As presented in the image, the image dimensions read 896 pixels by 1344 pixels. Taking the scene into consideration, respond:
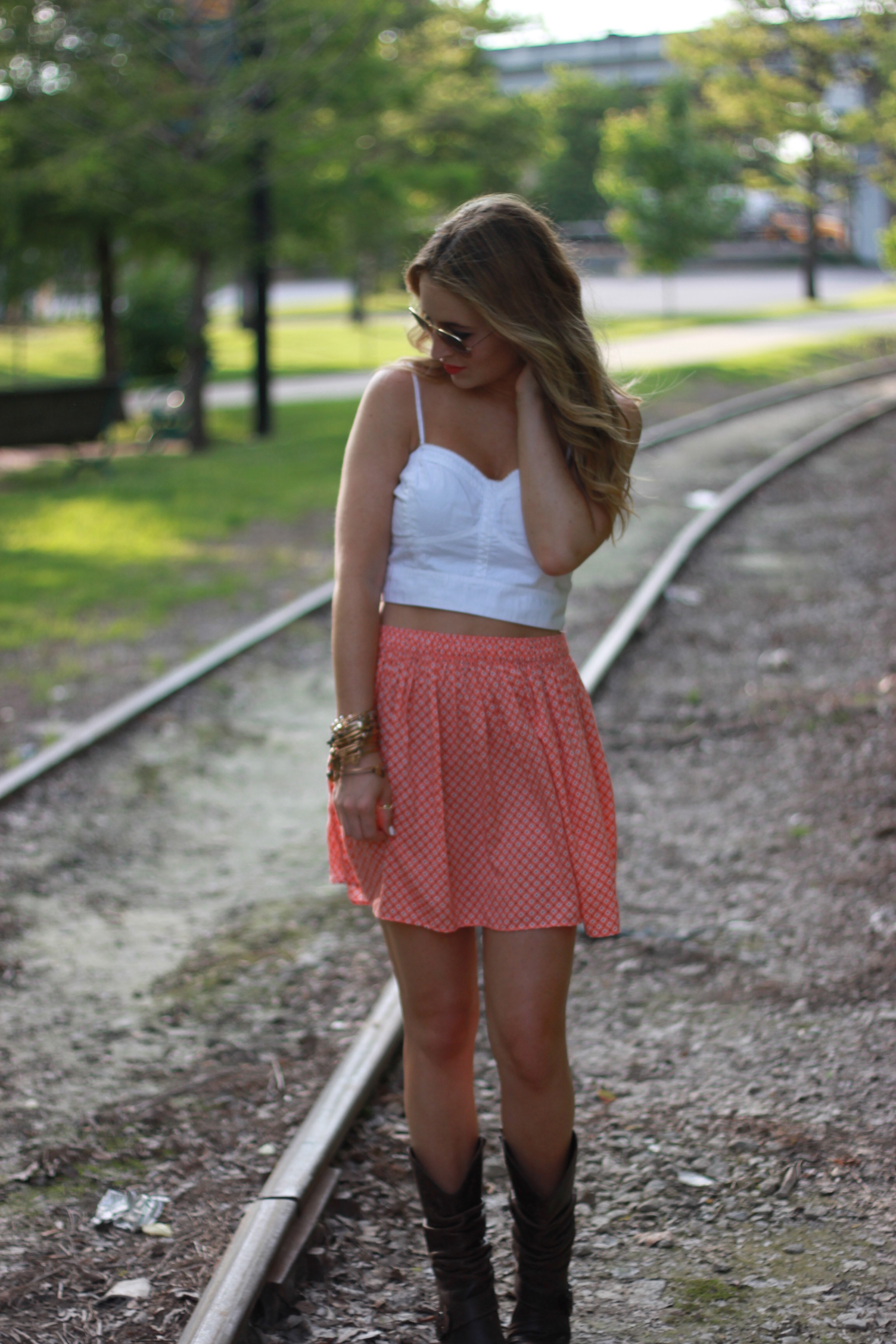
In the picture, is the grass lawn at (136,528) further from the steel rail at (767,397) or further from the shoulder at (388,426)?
the shoulder at (388,426)

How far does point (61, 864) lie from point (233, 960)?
3.61 ft

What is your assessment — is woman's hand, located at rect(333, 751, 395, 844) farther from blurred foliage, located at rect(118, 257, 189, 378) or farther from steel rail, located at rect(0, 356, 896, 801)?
blurred foliage, located at rect(118, 257, 189, 378)

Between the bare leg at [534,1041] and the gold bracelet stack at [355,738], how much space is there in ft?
1.27

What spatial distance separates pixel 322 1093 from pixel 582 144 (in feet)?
251

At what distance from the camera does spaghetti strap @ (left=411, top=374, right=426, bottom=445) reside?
2578 mm

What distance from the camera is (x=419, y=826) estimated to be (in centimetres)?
256

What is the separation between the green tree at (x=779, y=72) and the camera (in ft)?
144

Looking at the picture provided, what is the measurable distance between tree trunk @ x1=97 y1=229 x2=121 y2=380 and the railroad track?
11365mm

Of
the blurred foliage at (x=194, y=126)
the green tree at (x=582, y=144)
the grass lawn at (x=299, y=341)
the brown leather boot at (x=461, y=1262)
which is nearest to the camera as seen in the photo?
the brown leather boot at (x=461, y=1262)

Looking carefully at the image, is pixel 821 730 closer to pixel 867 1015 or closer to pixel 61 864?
pixel 867 1015

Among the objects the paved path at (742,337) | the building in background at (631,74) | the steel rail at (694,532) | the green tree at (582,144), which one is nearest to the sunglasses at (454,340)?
the steel rail at (694,532)

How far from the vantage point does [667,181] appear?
1722 inches

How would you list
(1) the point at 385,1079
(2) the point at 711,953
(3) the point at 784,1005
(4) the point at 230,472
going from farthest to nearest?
(4) the point at 230,472
(2) the point at 711,953
(3) the point at 784,1005
(1) the point at 385,1079

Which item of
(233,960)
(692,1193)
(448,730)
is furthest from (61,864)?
(448,730)
